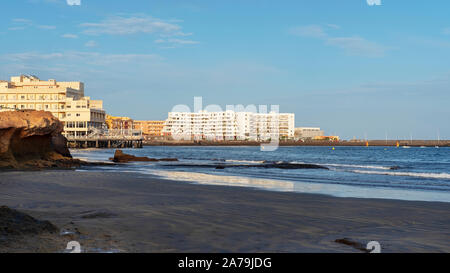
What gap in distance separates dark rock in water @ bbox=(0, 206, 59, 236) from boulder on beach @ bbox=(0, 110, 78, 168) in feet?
52.8

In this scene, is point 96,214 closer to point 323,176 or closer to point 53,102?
point 323,176

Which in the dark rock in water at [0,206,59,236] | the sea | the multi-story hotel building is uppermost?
the multi-story hotel building

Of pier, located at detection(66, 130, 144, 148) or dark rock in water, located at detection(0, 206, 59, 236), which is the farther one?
pier, located at detection(66, 130, 144, 148)

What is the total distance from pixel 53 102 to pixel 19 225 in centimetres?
10633

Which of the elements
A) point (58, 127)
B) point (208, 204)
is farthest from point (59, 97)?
point (208, 204)

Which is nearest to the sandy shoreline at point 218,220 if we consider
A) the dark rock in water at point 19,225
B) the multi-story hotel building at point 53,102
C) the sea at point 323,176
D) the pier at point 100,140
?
the dark rock in water at point 19,225

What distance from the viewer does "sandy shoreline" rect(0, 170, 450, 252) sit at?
6.68 metres

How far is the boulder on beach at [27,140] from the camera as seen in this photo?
21938mm

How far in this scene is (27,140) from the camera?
78.2 feet

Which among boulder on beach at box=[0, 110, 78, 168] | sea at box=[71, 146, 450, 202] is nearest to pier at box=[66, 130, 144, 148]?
sea at box=[71, 146, 450, 202]

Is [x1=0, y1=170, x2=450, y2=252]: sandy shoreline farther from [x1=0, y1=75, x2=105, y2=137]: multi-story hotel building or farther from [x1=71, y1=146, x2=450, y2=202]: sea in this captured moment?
[x1=0, y1=75, x2=105, y2=137]: multi-story hotel building

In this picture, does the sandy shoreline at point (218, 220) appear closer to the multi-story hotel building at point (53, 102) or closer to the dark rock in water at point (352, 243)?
the dark rock in water at point (352, 243)

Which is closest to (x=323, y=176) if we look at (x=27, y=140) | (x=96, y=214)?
(x=27, y=140)
